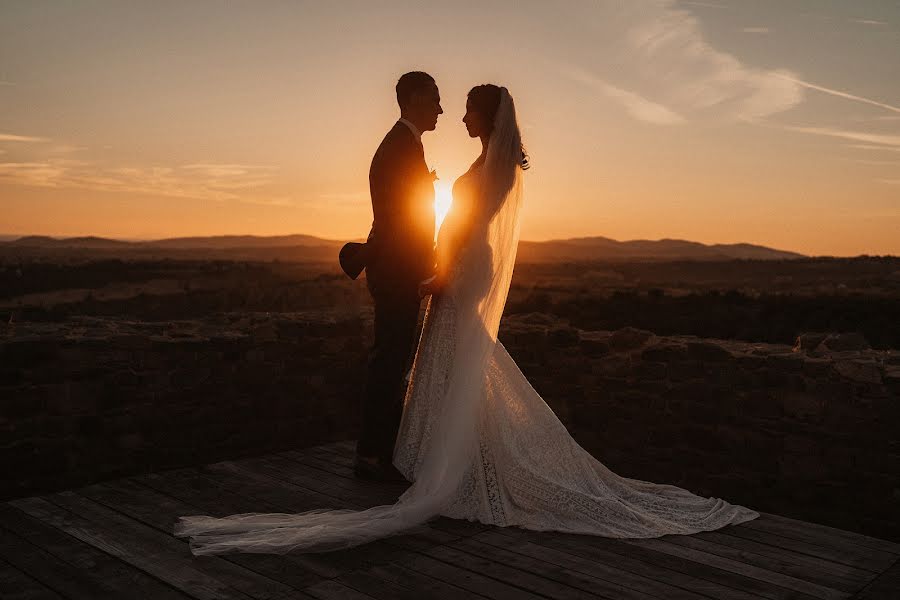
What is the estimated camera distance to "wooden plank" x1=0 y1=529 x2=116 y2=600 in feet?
9.73

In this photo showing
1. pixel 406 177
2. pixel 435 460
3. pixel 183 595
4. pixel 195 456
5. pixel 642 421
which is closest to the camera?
pixel 183 595

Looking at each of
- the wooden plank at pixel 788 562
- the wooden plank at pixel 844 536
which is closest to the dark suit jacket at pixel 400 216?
the wooden plank at pixel 788 562

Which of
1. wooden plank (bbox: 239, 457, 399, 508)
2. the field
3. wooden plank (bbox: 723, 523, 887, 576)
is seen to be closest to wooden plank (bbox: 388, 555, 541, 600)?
wooden plank (bbox: 239, 457, 399, 508)

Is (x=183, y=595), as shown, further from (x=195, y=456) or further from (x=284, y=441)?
(x=284, y=441)

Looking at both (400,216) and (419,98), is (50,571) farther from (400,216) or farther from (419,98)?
(419,98)

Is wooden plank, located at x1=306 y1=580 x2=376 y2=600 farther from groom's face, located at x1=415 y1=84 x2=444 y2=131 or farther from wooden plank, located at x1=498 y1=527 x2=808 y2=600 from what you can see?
groom's face, located at x1=415 y1=84 x2=444 y2=131

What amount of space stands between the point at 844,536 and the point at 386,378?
261 centimetres

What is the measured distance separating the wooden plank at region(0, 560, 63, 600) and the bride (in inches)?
27.5

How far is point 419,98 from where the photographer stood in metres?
4.38

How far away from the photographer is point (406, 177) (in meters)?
4.37

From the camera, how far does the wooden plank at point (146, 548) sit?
9.87 ft

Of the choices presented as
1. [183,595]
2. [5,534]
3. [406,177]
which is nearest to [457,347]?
[406,177]

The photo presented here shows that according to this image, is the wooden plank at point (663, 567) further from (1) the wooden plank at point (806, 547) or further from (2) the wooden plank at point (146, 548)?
(2) the wooden plank at point (146, 548)

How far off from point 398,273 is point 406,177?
0.56 m
